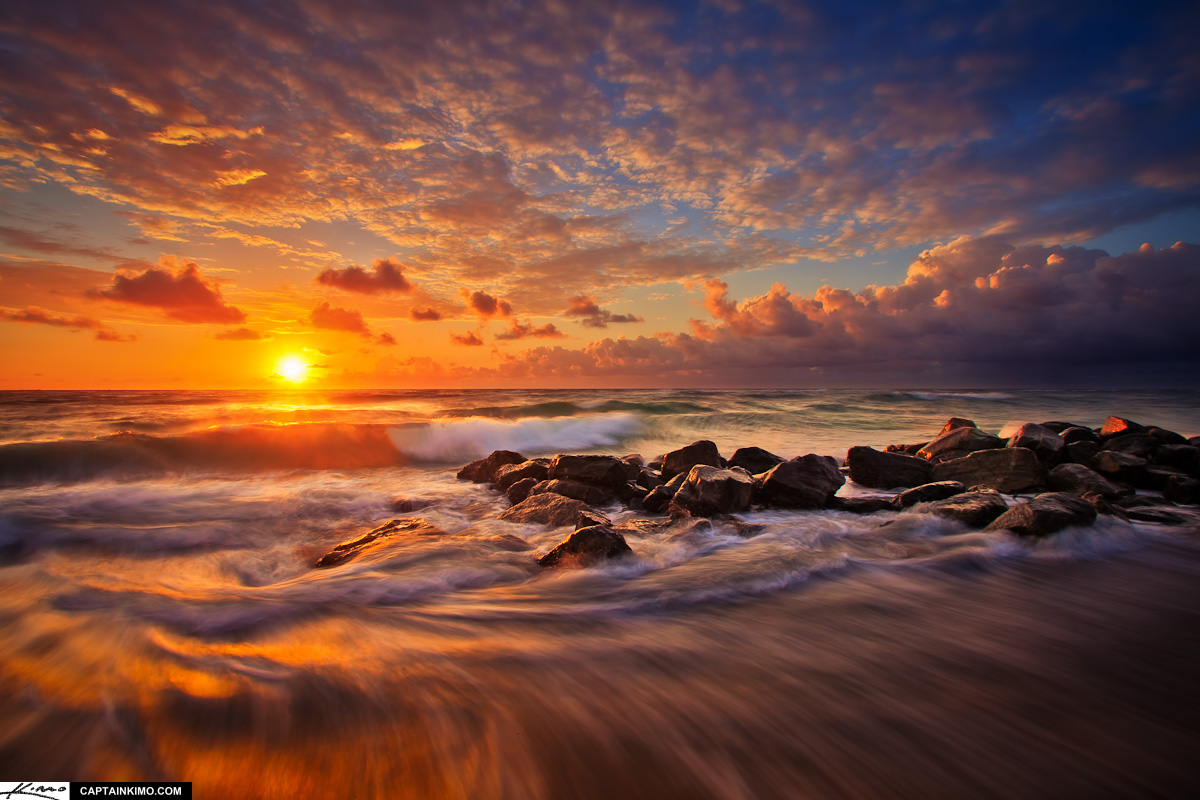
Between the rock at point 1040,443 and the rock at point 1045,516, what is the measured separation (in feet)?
10.8

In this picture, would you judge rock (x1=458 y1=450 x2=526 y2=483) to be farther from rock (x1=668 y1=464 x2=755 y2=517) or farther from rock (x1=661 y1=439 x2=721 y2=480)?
rock (x1=668 y1=464 x2=755 y2=517)

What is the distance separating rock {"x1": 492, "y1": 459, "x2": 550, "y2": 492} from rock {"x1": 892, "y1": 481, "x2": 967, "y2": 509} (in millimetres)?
4978

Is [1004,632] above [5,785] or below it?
below

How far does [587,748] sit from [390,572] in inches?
104

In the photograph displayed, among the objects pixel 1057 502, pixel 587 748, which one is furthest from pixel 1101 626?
pixel 587 748

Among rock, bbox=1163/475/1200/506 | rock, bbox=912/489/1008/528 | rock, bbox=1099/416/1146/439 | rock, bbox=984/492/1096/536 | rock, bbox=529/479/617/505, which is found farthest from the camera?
rock, bbox=1099/416/1146/439

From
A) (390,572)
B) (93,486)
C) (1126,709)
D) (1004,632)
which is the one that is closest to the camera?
(1126,709)

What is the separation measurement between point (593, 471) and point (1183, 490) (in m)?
7.91

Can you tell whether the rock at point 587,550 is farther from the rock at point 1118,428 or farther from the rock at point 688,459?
the rock at point 1118,428

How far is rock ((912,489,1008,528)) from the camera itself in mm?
4883

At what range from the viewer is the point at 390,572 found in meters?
3.95

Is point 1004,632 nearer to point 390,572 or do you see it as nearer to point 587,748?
point 587,748

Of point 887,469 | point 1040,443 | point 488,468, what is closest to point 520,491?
point 488,468

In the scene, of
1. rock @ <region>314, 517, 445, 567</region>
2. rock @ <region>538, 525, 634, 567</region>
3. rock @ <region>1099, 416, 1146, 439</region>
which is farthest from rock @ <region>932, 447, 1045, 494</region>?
Answer: rock @ <region>314, 517, 445, 567</region>
